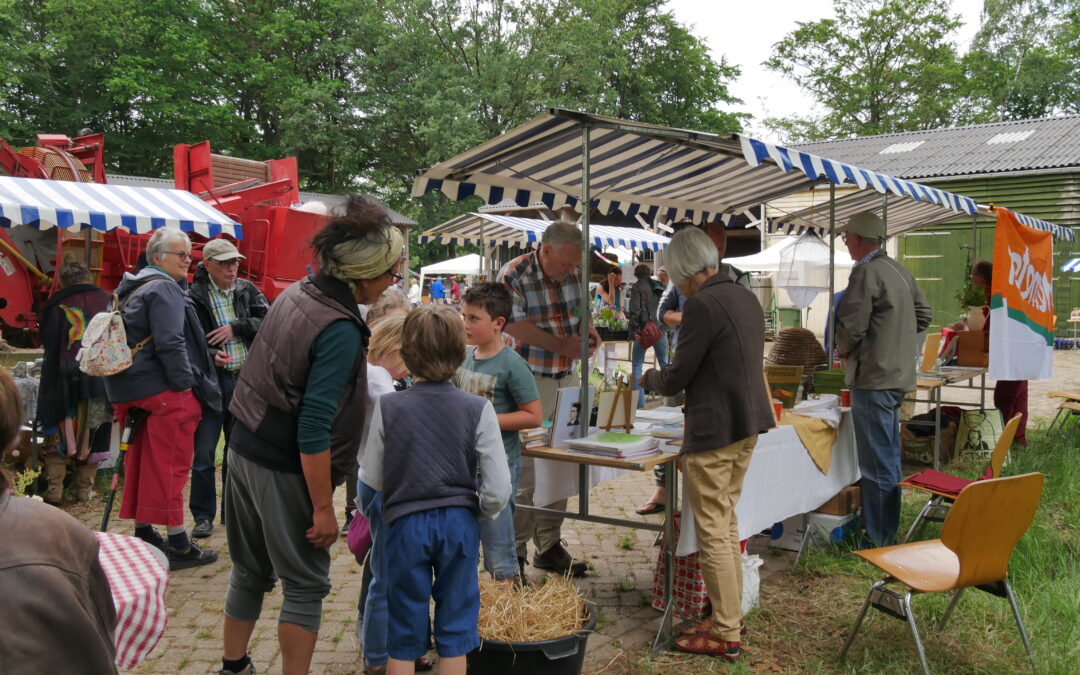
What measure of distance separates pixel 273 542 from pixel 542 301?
86.3 inches

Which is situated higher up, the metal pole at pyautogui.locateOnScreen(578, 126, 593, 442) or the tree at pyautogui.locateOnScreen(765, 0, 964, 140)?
the tree at pyautogui.locateOnScreen(765, 0, 964, 140)

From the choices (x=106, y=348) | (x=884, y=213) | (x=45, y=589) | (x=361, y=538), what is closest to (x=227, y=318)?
(x=106, y=348)

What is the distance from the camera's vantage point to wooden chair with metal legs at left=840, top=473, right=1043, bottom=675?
10.00 feet

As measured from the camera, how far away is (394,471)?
8.59 feet

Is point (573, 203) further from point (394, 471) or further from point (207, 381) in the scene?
point (394, 471)

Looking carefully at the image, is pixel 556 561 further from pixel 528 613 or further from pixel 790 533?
pixel 528 613

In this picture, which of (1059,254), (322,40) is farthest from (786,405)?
(322,40)

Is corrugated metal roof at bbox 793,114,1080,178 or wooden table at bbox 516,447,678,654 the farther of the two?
corrugated metal roof at bbox 793,114,1080,178

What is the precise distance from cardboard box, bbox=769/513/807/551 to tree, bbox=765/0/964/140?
3586 cm

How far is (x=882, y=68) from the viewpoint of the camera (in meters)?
37.0

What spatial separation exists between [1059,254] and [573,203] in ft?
57.4

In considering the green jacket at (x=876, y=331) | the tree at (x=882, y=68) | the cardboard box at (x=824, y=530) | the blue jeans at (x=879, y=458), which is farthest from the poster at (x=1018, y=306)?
the tree at (x=882, y=68)

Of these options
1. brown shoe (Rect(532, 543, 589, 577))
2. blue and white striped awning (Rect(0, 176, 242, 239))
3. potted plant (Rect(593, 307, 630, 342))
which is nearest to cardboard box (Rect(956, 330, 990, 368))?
potted plant (Rect(593, 307, 630, 342))

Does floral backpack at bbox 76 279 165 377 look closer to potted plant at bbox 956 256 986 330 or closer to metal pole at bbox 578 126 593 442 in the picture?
metal pole at bbox 578 126 593 442
